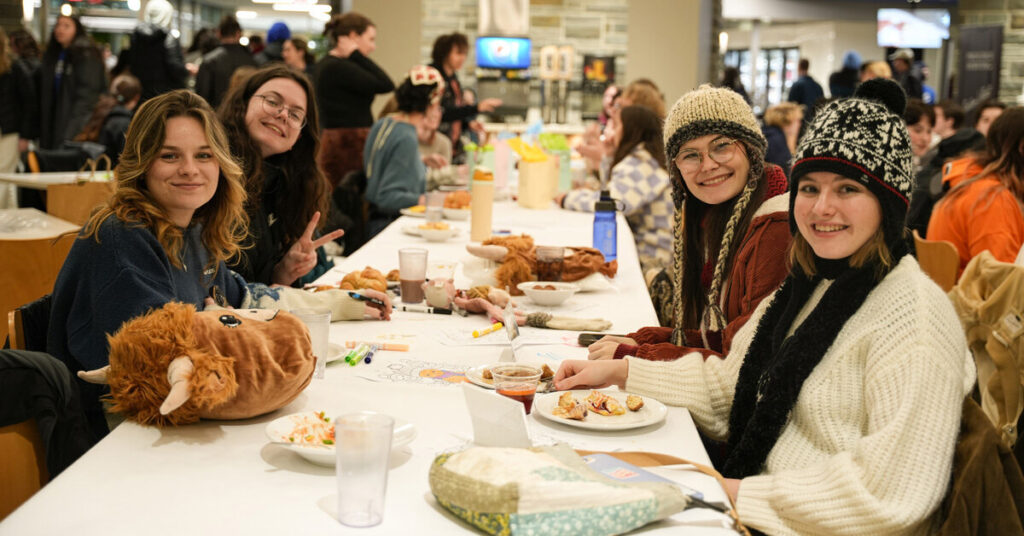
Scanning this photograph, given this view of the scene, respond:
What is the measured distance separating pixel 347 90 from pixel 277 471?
5.24 meters

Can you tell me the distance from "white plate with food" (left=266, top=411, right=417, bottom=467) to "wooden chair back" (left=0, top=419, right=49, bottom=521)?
1.41 feet

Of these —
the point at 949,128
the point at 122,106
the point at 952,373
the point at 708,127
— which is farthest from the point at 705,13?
the point at 952,373

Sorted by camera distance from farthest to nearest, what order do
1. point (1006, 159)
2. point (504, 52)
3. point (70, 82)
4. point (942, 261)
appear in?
point (504, 52) → point (70, 82) → point (1006, 159) → point (942, 261)

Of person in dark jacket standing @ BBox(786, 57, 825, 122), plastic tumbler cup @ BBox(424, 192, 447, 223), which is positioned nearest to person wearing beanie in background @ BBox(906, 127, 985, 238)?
plastic tumbler cup @ BBox(424, 192, 447, 223)

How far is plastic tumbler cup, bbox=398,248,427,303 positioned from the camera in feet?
8.92

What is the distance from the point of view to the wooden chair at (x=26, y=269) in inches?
134

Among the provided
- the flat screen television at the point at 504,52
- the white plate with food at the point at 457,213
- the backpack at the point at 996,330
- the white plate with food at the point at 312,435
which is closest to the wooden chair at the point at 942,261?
the backpack at the point at 996,330

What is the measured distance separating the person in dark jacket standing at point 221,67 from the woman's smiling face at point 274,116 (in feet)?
15.1

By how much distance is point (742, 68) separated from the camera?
21031 millimetres

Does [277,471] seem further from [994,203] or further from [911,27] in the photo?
[911,27]

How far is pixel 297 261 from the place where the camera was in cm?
313

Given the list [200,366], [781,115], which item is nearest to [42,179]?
[200,366]

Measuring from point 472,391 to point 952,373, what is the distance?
0.78 meters

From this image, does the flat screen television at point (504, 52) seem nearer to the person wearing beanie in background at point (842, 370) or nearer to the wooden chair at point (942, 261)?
the wooden chair at point (942, 261)
